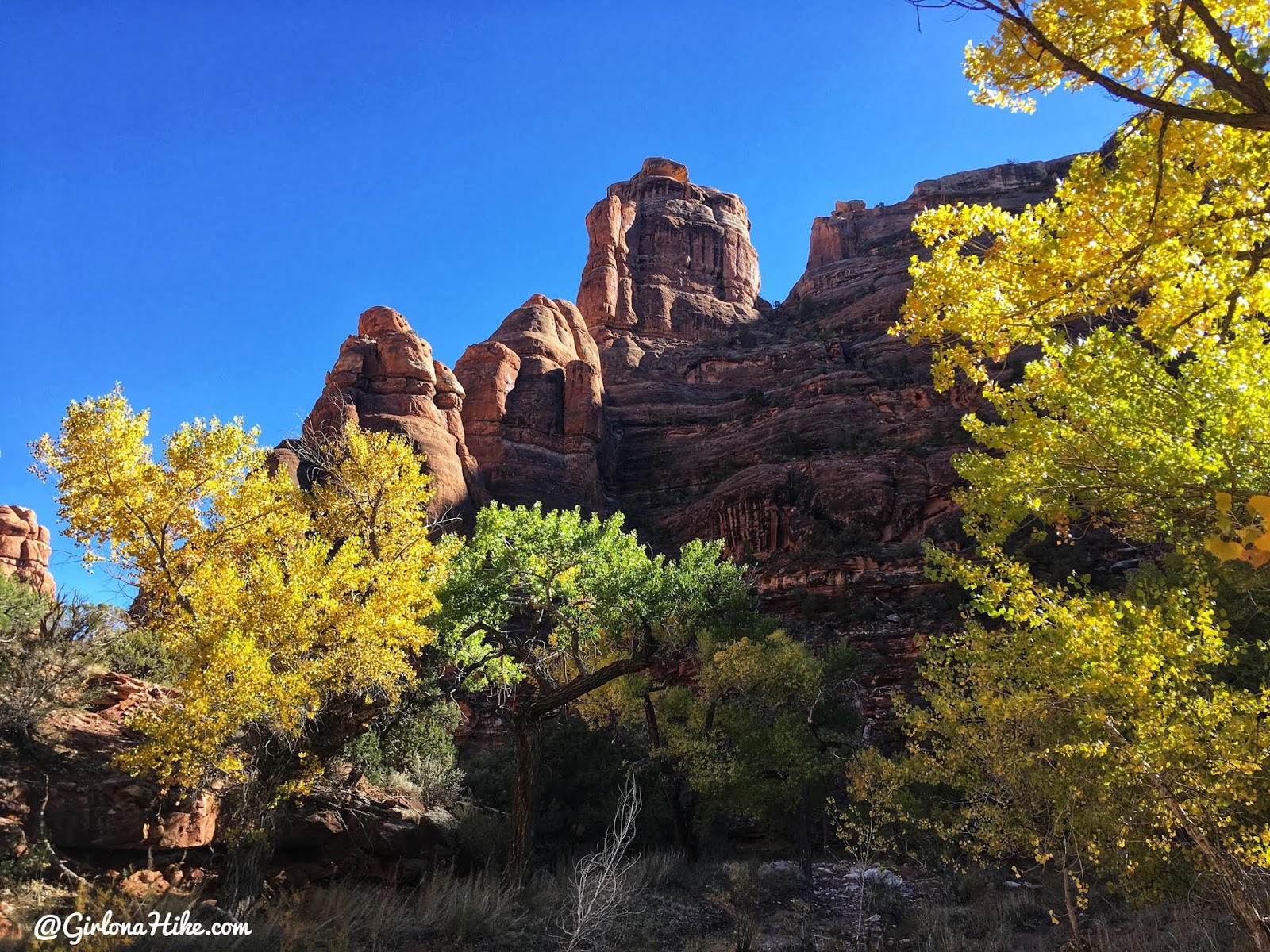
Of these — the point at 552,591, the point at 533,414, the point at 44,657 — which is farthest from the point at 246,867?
the point at 533,414

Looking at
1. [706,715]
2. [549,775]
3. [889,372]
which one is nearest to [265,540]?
[549,775]

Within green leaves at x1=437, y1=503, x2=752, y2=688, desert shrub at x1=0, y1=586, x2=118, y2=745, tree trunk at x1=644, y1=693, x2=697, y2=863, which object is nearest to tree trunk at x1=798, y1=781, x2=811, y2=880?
tree trunk at x1=644, y1=693, x2=697, y2=863

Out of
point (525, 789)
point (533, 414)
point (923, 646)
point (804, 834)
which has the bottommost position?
point (804, 834)

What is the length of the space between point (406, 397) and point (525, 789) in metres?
38.6

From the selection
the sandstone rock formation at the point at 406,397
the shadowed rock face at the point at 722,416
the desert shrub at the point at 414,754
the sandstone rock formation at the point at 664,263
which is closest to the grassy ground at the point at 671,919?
the desert shrub at the point at 414,754

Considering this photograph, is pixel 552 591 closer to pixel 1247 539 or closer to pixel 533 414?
pixel 1247 539

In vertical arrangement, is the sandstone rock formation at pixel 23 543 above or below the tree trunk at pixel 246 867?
above

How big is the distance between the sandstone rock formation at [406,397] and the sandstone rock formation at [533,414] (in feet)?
6.72

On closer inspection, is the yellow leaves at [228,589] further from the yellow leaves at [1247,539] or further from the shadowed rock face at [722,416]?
the shadowed rock face at [722,416]

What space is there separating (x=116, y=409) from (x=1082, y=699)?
41.5 ft

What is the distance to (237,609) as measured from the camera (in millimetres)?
9617

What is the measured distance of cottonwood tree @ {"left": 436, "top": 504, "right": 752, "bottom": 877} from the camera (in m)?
13.1

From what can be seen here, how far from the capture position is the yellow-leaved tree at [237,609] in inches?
349

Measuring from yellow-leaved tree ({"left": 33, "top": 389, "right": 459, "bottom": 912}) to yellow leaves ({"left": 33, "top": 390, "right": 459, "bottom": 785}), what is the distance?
0.07ft
